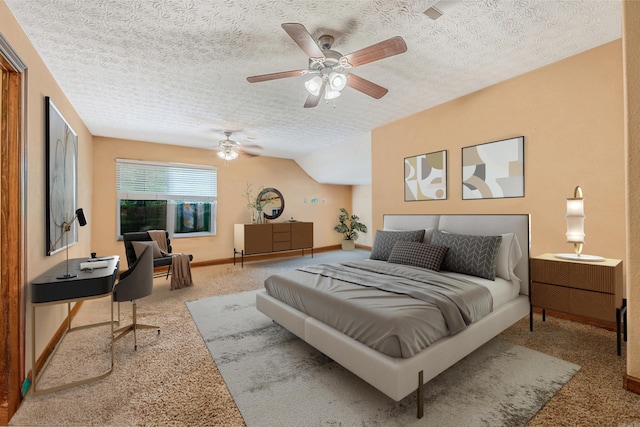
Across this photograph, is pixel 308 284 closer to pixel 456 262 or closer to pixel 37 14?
pixel 456 262

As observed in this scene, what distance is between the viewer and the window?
17.2ft

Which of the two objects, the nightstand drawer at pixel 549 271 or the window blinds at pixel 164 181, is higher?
the window blinds at pixel 164 181

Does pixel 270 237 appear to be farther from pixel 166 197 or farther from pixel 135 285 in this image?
pixel 135 285

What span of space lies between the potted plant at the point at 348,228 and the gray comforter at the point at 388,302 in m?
5.24

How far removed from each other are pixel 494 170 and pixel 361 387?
289cm

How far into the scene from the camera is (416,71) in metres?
2.92

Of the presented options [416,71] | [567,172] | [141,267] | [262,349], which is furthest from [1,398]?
[567,172]

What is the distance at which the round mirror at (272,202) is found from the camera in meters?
6.75

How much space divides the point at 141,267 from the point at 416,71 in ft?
10.9

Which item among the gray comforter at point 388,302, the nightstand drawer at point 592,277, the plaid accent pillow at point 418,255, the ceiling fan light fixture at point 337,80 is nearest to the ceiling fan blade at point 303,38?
the ceiling fan light fixture at point 337,80

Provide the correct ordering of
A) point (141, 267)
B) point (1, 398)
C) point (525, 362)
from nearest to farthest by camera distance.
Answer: point (1, 398) → point (525, 362) → point (141, 267)

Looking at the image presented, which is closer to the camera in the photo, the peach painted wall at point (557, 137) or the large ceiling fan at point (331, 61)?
the large ceiling fan at point (331, 61)

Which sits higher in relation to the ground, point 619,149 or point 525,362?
point 619,149

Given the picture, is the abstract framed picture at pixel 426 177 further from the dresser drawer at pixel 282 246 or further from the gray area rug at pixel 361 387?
the dresser drawer at pixel 282 246
